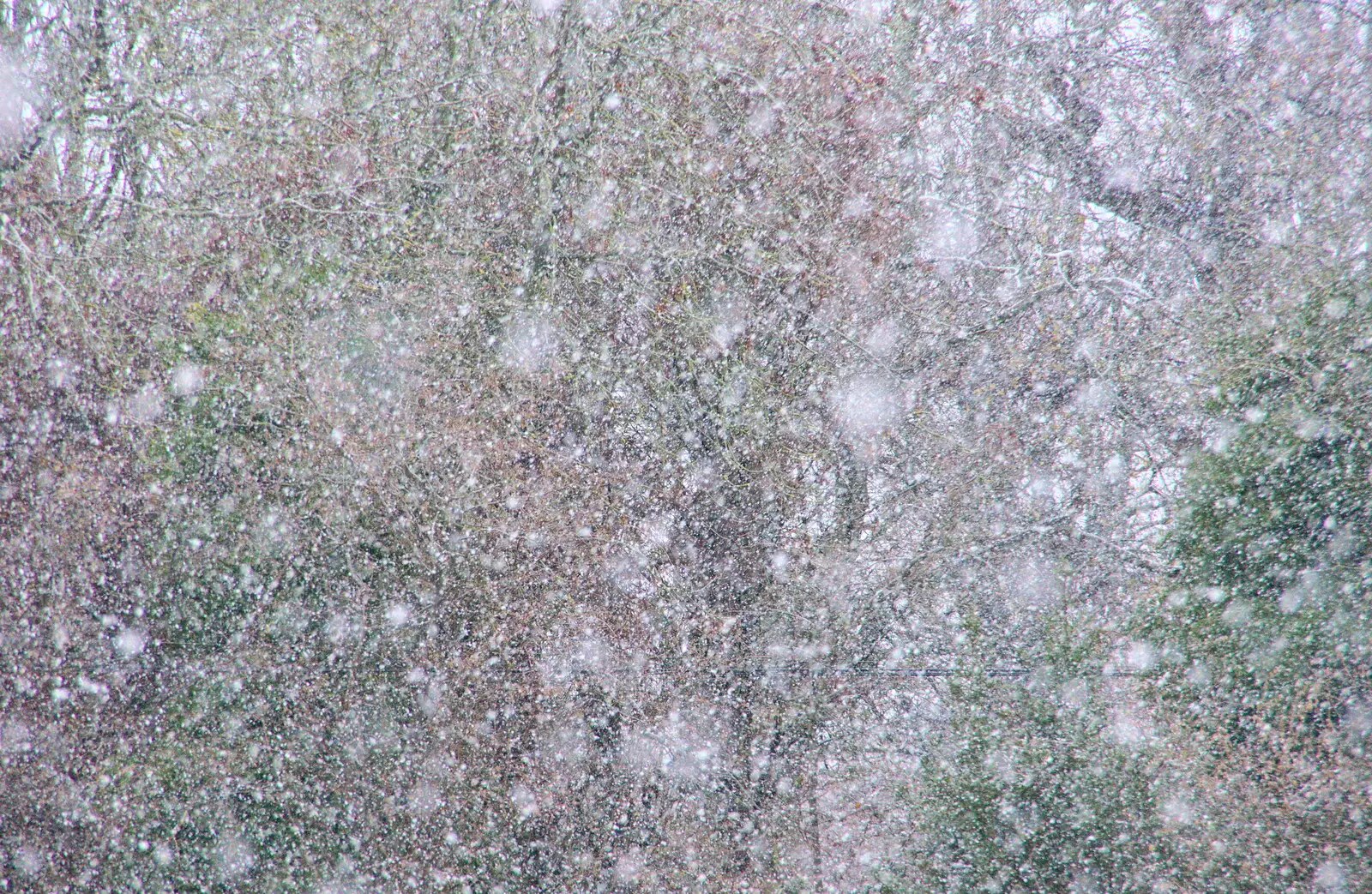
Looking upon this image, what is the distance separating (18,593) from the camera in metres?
4.33

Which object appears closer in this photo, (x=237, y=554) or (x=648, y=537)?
(x=237, y=554)

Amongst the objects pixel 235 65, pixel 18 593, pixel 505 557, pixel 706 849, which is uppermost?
pixel 235 65

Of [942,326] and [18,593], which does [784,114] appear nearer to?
[942,326]

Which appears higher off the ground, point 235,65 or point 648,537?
point 235,65

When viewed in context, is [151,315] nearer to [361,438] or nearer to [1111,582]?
[361,438]

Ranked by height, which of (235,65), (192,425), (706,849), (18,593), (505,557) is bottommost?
(706,849)

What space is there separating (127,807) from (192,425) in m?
1.66

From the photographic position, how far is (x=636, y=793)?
474 cm

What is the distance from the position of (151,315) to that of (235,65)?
113cm

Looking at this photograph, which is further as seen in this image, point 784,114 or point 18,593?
point 784,114

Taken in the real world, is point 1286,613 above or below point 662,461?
below

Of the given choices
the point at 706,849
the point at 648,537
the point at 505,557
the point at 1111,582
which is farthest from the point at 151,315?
the point at 1111,582

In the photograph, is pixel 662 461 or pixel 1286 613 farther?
pixel 662 461

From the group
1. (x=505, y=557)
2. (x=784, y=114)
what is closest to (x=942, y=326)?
(x=784, y=114)
